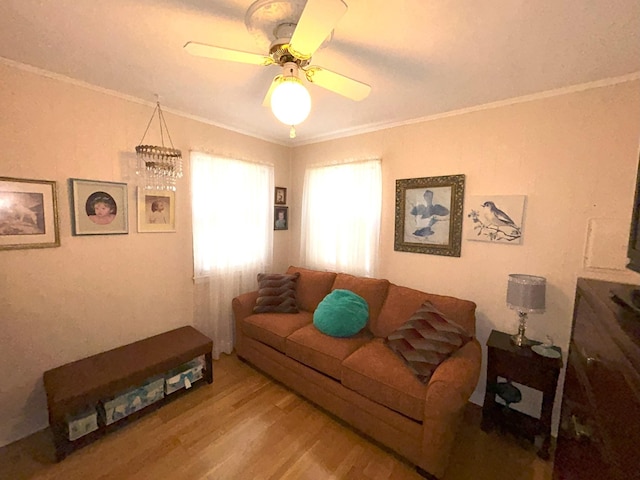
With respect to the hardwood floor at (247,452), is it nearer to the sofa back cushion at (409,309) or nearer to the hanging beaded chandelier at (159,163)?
the sofa back cushion at (409,309)

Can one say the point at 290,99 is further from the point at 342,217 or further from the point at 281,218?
the point at 281,218

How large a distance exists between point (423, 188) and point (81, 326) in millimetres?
3209

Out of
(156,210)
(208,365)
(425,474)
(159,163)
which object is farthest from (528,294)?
(156,210)

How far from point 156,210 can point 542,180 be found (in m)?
3.29

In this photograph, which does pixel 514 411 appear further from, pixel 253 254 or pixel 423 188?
pixel 253 254

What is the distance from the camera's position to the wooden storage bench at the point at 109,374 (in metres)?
1.66

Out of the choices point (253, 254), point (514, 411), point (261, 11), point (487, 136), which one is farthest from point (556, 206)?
point (253, 254)

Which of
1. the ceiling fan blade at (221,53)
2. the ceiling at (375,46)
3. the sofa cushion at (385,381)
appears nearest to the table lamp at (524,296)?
the sofa cushion at (385,381)

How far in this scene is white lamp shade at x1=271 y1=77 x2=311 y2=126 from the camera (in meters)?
1.12

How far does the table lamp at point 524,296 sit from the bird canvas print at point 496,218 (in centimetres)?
37

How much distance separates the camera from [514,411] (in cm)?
201

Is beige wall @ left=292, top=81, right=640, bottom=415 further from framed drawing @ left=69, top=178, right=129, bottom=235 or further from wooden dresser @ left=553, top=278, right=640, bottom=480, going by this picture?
framed drawing @ left=69, top=178, right=129, bottom=235

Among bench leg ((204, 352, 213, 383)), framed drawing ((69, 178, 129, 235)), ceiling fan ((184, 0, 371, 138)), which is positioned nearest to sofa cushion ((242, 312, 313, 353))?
bench leg ((204, 352, 213, 383))

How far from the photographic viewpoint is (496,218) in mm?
2178
